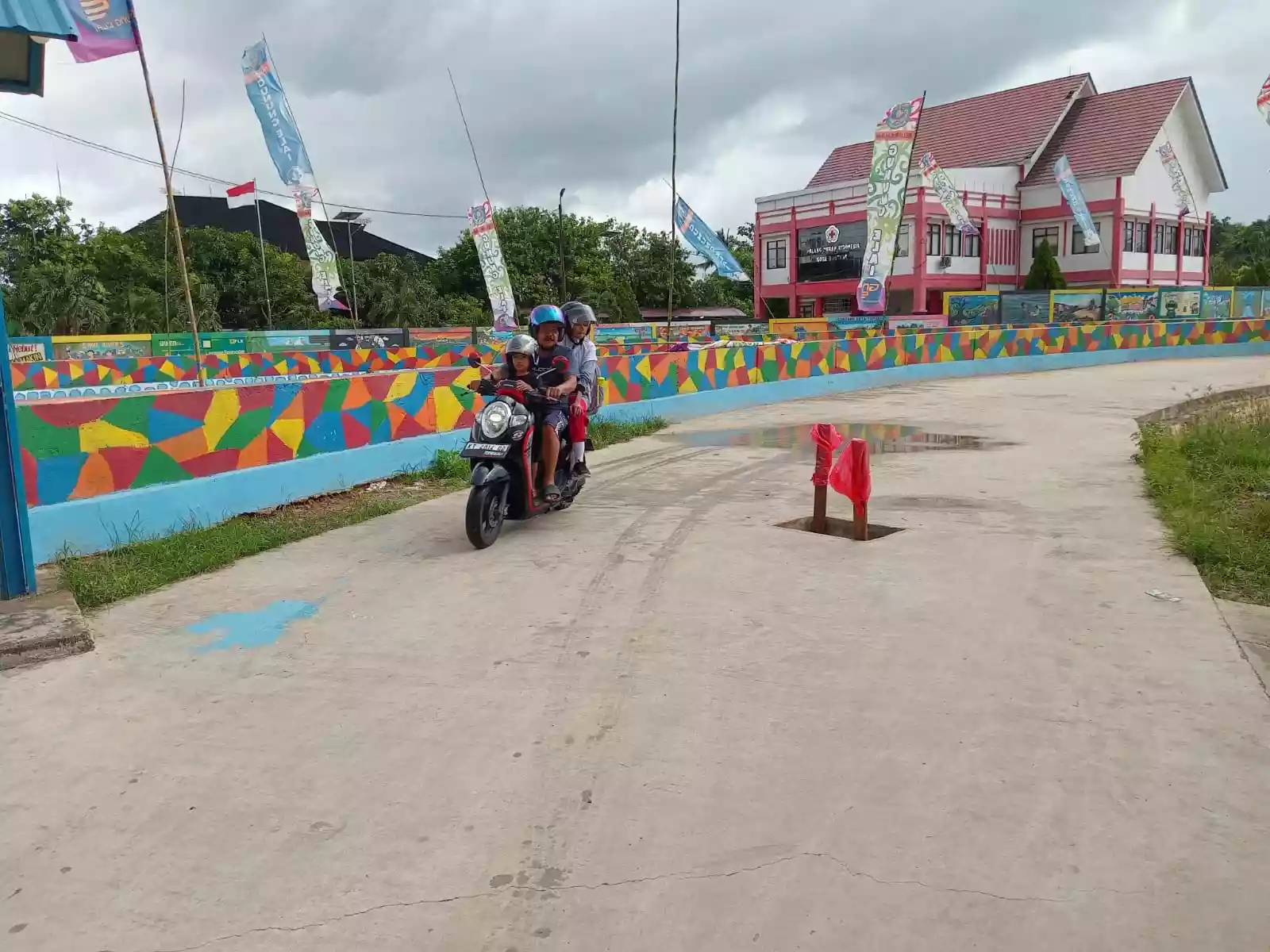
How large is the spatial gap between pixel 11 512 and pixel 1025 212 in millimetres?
44633

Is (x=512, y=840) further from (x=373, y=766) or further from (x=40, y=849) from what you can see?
(x=40, y=849)

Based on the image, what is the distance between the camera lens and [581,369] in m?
8.04

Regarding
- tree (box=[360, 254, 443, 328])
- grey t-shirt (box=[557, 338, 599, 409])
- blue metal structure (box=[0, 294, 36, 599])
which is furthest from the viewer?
tree (box=[360, 254, 443, 328])

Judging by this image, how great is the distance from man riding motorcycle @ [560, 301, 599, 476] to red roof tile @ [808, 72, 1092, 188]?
39.6 m

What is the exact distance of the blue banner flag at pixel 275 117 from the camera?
17.4 m

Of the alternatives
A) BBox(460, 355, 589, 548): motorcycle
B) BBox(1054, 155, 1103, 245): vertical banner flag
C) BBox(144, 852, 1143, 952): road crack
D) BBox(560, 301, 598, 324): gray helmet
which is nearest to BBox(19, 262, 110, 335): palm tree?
BBox(560, 301, 598, 324): gray helmet

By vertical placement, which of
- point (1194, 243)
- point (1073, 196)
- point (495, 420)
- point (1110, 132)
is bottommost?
point (495, 420)

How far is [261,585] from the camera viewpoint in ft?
20.3

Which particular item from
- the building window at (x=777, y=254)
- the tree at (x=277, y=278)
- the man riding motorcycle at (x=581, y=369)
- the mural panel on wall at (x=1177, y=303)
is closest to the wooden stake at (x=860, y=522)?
the man riding motorcycle at (x=581, y=369)

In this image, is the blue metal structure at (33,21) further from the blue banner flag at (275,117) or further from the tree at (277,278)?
the tree at (277,278)

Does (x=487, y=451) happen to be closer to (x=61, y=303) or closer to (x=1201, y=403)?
(x=1201, y=403)

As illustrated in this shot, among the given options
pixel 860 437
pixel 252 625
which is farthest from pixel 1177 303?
pixel 252 625

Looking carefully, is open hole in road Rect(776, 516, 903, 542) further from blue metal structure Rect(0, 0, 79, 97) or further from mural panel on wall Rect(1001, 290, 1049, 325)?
mural panel on wall Rect(1001, 290, 1049, 325)

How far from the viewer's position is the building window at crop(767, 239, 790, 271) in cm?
4597
